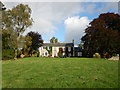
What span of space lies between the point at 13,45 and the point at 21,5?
10.6 metres

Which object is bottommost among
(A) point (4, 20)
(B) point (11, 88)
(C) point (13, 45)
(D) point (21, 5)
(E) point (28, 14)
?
(B) point (11, 88)

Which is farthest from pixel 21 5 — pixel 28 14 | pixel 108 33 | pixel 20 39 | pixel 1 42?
pixel 108 33

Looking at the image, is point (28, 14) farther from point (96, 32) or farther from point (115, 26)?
point (115, 26)

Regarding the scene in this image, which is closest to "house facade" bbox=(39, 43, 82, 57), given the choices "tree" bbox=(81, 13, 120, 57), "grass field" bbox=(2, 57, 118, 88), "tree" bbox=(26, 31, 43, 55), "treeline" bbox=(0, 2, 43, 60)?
"tree" bbox=(26, 31, 43, 55)

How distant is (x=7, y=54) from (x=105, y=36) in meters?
25.2

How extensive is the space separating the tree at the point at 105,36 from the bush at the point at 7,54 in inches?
873

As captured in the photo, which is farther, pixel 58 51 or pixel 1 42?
pixel 58 51

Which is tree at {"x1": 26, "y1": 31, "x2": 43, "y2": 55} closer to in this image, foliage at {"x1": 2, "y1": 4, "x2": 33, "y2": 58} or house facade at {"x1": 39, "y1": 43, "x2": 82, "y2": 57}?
house facade at {"x1": 39, "y1": 43, "x2": 82, "y2": 57}

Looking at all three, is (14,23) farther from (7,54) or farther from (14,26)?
(7,54)

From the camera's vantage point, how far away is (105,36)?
31.2 metres

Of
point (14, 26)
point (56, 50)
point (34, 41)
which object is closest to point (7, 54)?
point (14, 26)

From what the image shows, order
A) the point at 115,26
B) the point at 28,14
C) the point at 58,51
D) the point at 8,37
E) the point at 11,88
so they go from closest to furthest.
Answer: the point at 11,88
the point at 8,37
the point at 28,14
the point at 115,26
the point at 58,51

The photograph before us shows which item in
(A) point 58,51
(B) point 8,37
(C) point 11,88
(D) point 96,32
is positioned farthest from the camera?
(A) point 58,51

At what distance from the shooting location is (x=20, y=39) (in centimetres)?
3028
